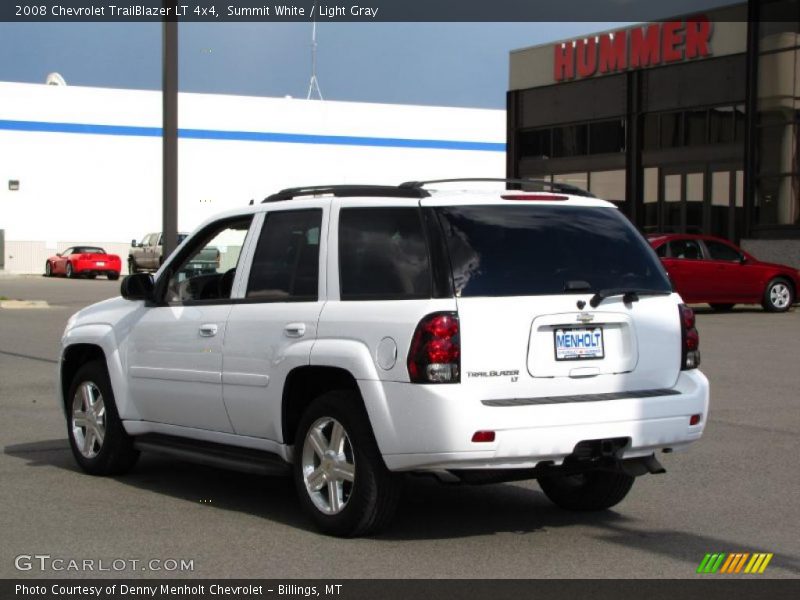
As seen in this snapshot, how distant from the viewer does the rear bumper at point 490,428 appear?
627cm

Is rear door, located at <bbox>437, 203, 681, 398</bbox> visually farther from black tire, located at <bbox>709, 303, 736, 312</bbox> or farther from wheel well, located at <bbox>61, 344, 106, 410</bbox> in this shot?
black tire, located at <bbox>709, 303, 736, 312</bbox>

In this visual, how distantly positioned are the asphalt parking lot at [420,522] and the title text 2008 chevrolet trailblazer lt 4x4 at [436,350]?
0.34 m

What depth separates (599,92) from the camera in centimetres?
3900

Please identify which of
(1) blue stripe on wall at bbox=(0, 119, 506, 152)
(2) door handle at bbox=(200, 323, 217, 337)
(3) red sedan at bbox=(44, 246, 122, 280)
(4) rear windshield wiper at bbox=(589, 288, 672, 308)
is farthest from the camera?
(1) blue stripe on wall at bbox=(0, 119, 506, 152)

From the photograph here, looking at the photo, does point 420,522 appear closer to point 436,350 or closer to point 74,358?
point 436,350

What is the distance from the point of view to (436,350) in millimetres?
6316

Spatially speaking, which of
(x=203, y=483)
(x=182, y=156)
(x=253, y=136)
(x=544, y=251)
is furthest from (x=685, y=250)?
(x=253, y=136)

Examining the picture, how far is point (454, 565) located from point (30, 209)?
181 feet

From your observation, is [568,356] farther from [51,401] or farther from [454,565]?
[51,401]

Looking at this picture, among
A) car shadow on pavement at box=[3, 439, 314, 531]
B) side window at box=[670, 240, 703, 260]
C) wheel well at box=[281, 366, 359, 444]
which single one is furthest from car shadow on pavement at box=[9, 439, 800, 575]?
side window at box=[670, 240, 703, 260]

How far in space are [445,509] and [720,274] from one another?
19136 millimetres

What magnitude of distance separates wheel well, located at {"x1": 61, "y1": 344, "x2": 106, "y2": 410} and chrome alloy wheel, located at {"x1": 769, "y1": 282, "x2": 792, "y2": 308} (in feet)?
65.2

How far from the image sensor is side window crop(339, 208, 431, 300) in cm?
665

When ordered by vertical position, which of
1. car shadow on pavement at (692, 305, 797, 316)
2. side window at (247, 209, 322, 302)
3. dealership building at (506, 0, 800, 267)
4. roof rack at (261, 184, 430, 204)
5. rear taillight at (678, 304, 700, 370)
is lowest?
car shadow on pavement at (692, 305, 797, 316)
